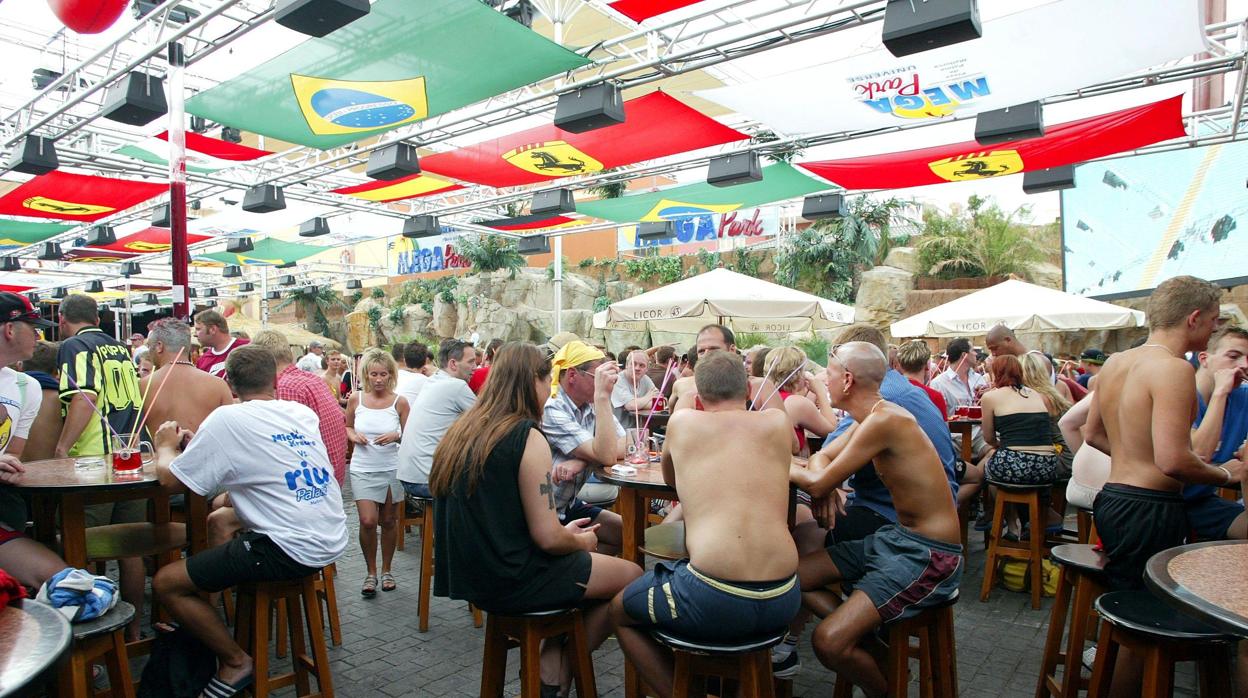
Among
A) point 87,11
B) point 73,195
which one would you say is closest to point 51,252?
point 73,195

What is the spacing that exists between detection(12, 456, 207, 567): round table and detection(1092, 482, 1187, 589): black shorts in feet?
12.1

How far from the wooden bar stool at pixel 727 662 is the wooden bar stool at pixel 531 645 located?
368 millimetres

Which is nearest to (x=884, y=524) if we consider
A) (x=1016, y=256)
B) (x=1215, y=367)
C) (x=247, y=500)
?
(x=1215, y=367)

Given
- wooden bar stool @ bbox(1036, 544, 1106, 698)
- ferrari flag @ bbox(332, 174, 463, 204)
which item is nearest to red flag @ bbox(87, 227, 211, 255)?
ferrari flag @ bbox(332, 174, 463, 204)

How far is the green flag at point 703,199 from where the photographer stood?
9.64m

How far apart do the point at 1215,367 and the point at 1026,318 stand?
4416 millimetres

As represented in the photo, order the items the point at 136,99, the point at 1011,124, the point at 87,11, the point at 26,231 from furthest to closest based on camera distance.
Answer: the point at 26,231 → the point at 136,99 → the point at 1011,124 → the point at 87,11

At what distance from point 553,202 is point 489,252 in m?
15.3

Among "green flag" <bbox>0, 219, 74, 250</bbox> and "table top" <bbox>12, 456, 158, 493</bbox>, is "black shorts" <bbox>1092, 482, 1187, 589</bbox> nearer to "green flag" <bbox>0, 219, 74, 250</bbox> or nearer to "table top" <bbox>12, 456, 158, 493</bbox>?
"table top" <bbox>12, 456, 158, 493</bbox>

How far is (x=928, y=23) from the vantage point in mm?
4762

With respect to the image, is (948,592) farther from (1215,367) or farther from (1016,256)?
(1016,256)

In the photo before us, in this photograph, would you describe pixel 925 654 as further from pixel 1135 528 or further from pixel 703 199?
pixel 703 199

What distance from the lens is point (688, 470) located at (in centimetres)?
262

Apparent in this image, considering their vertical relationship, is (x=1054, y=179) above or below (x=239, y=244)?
below
